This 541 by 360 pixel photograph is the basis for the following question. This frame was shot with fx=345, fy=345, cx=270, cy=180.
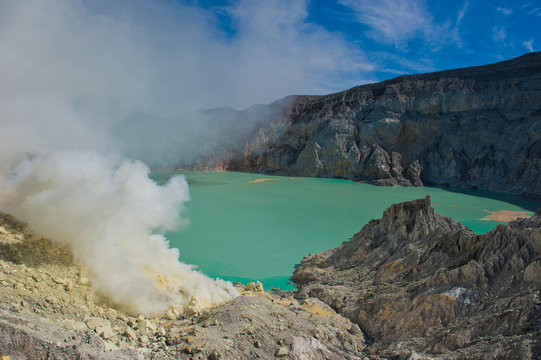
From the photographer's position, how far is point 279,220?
64.1 ft

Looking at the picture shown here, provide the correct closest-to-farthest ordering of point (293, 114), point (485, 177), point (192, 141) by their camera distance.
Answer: point (485, 177), point (293, 114), point (192, 141)

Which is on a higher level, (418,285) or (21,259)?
(21,259)

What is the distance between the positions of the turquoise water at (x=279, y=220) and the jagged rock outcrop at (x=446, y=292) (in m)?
2.99

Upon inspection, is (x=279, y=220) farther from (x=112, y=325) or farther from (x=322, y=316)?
(x=112, y=325)

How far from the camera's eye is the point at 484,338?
4863 mm

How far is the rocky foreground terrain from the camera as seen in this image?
14.7ft

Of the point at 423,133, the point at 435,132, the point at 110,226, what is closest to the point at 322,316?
the point at 110,226

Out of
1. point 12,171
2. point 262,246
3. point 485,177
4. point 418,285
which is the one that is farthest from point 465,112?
point 12,171

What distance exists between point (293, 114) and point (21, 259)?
178 feet

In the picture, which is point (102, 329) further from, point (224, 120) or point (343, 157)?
point (224, 120)

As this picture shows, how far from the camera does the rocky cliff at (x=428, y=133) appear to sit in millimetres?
34594

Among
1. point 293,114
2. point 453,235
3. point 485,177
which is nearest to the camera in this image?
point 453,235

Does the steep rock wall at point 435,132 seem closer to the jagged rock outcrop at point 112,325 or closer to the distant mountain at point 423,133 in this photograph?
the distant mountain at point 423,133

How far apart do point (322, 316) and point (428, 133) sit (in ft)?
134
